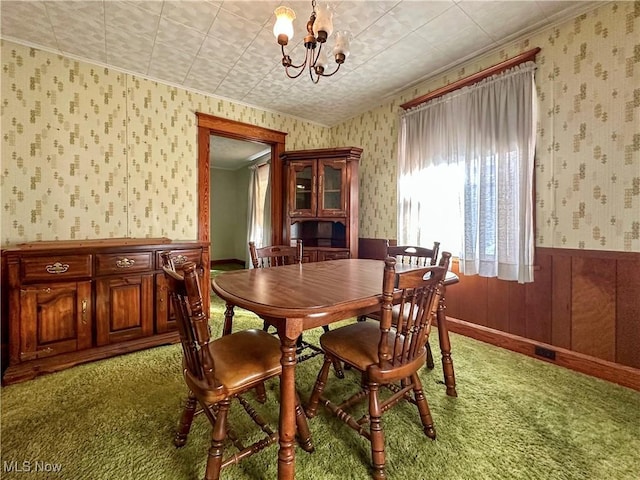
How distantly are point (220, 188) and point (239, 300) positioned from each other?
6.39m

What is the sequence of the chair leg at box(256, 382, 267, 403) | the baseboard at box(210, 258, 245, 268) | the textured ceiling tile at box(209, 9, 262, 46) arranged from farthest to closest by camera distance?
the baseboard at box(210, 258, 245, 268), the textured ceiling tile at box(209, 9, 262, 46), the chair leg at box(256, 382, 267, 403)

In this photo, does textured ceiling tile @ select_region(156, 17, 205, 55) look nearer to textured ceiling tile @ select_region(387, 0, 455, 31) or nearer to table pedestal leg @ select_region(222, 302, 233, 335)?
textured ceiling tile @ select_region(387, 0, 455, 31)

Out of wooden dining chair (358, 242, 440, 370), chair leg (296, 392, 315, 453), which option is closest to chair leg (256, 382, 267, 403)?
chair leg (296, 392, 315, 453)

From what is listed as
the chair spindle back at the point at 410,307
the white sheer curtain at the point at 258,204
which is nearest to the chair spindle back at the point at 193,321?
the chair spindle back at the point at 410,307

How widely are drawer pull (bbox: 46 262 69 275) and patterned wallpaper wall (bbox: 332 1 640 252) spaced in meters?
3.59

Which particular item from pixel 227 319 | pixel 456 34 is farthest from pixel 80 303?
pixel 456 34

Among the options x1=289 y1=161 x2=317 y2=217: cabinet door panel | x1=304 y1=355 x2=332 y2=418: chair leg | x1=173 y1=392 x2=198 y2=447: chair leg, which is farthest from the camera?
x1=289 y1=161 x2=317 y2=217: cabinet door panel

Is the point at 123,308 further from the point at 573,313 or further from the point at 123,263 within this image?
the point at 573,313

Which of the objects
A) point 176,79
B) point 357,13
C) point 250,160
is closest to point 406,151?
point 357,13

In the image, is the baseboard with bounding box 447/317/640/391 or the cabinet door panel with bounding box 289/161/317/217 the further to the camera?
the cabinet door panel with bounding box 289/161/317/217

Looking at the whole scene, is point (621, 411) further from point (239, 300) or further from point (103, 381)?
point (103, 381)

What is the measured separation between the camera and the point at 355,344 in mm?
1395

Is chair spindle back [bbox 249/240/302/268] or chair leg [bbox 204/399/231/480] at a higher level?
chair spindle back [bbox 249/240/302/268]

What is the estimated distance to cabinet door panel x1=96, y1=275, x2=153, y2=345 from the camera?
219 centimetres
